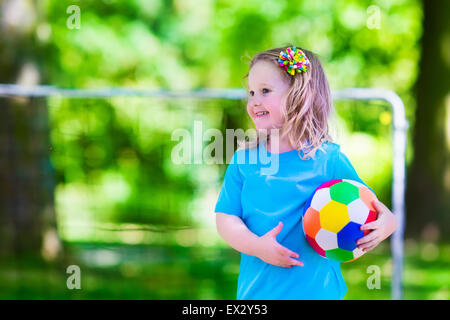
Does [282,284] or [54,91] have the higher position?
[54,91]

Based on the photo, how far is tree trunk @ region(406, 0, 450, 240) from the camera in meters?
8.28

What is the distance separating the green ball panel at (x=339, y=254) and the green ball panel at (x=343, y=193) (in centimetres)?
19

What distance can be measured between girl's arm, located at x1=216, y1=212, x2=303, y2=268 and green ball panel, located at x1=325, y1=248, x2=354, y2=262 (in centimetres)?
14

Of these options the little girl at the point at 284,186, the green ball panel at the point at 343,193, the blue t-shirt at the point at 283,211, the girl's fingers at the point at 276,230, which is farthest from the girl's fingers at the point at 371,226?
the girl's fingers at the point at 276,230

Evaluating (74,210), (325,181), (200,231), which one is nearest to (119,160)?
(74,210)

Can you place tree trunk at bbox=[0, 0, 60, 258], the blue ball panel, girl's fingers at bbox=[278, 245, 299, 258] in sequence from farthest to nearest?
tree trunk at bbox=[0, 0, 60, 258]
the blue ball panel
girl's fingers at bbox=[278, 245, 299, 258]

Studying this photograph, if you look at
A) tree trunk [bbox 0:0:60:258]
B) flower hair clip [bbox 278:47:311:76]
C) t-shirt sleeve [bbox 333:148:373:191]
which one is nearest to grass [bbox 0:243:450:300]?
tree trunk [bbox 0:0:60:258]

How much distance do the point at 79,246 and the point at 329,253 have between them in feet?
13.6

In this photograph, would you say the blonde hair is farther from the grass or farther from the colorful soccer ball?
the grass

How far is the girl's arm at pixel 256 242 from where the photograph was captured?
2.11 metres

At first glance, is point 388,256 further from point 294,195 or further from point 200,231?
point 294,195

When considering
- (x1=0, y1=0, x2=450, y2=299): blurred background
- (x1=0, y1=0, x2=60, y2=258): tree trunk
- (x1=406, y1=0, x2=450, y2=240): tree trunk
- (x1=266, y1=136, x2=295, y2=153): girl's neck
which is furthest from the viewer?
(x1=406, y1=0, x2=450, y2=240): tree trunk

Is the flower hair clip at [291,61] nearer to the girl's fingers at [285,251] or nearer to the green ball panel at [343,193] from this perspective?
the green ball panel at [343,193]
